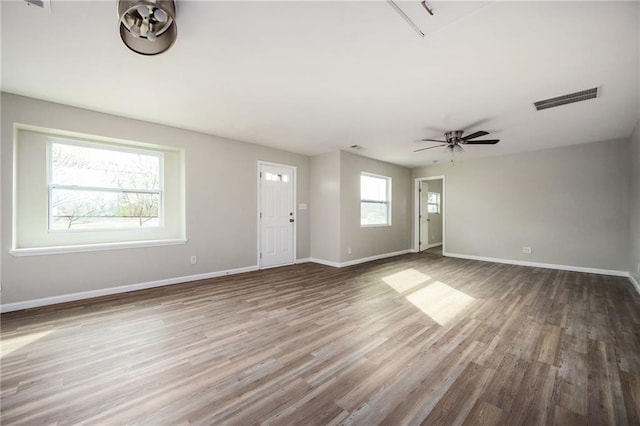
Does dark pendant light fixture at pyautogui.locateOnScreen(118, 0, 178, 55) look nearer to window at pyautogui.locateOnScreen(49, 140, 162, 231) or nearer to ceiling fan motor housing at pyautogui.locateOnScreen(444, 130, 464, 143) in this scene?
window at pyautogui.locateOnScreen(49, 140, 162, 231)

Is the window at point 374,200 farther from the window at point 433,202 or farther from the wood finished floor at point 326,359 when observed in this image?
the wood finished floor at point 326,359

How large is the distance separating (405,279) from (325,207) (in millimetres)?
2329

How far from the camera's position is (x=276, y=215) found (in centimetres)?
561

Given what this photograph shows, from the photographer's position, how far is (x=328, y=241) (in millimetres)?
5840

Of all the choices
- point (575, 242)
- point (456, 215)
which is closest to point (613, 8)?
point (575, 242)

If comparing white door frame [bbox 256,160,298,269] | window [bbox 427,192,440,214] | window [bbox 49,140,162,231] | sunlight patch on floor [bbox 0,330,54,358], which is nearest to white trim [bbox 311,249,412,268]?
white door frame [bbox 256,160,298,269]

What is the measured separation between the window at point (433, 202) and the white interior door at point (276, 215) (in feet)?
16.7

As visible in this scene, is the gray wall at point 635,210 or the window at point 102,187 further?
the gray wall at point 635,210

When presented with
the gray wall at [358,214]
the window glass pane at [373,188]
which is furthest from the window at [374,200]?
the gray wall at [358,214]

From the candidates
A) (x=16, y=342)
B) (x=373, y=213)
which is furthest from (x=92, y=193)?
(x=373, y=213)

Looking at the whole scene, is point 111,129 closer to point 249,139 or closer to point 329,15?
point 249,139

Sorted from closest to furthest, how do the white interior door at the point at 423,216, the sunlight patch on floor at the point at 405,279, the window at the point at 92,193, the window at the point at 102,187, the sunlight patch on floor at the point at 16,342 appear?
the sunlight patch on floor at the point at 16,342 < the window at the point at 92,193 < the window at the point at 102,187 < the sunlight patch on floor at the point at 405,279 < the white interior door at the point at 423,216

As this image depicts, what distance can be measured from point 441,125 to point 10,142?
5.66m

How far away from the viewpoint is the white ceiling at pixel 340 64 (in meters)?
1.83
